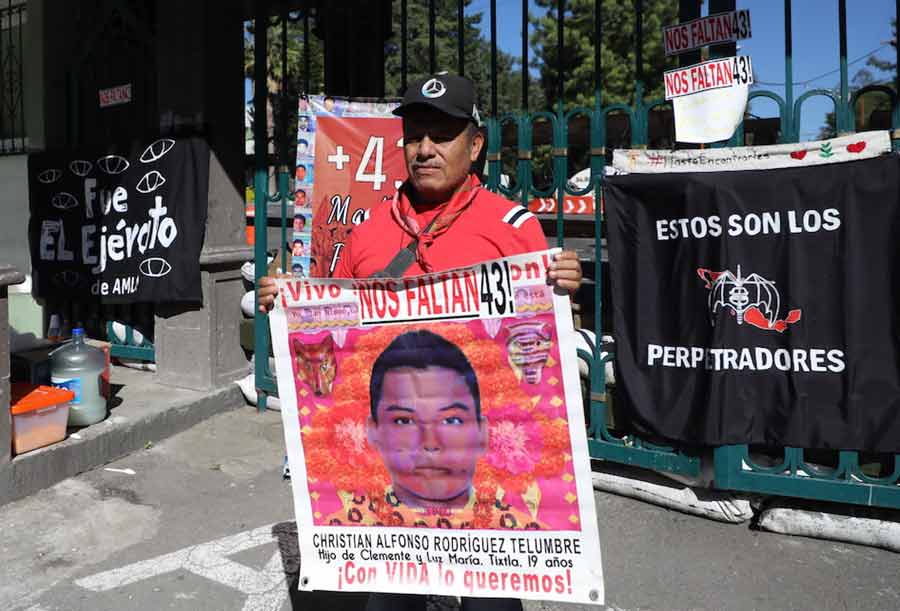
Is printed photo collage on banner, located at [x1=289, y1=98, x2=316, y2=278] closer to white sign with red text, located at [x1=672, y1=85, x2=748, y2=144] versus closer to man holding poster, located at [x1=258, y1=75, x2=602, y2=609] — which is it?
white sign with red text, located at [x1=672, y1=85, x2=748, y2=144]

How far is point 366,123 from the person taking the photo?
17.2 feet

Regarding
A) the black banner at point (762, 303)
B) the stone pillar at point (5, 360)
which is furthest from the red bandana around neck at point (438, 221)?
the stone pillar at point (5, 360)

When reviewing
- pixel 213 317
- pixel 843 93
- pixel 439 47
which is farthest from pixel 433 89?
pixel 439 47

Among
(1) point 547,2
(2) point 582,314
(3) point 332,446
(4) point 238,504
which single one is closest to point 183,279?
(4) point 238,504

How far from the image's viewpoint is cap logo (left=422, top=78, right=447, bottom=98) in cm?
234

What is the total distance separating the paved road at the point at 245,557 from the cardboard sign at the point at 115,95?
3.43m

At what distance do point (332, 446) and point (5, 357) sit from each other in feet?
9.18

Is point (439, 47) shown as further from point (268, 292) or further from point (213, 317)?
point (268, 292)

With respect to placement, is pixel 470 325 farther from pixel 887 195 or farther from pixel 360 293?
pixel 887 195

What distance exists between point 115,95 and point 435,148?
5.54m

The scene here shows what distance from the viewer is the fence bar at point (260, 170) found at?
6176mm

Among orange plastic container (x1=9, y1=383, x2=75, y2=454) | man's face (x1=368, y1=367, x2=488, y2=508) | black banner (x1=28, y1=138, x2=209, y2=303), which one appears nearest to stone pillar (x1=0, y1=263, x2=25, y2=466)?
orange plastic container (x1=9, y1=383, x2=75, y2=454)

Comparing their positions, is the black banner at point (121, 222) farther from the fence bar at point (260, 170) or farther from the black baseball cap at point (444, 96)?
the black baseball cap at point (444, 96)

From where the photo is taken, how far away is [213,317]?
650 cm
